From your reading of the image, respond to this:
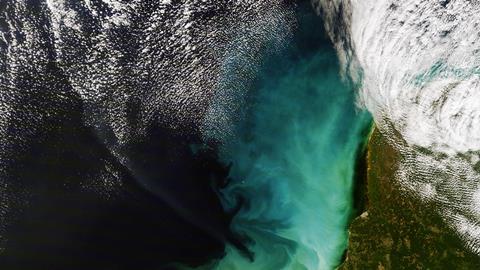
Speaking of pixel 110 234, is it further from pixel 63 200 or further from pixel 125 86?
pixel 125 86

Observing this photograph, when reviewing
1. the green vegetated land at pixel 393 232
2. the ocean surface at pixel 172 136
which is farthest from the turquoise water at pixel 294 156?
the green vegetated land at pixel 393 232

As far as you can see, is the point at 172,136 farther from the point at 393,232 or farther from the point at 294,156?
the point at 393,232

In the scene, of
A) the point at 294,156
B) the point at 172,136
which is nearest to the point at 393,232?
the point at 294,156

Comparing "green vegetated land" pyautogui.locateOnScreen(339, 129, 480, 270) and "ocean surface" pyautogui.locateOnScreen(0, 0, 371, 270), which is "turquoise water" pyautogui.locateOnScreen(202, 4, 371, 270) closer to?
"ocean surface" pyautogui.locateOnScreen(0, 0, 371, 270)

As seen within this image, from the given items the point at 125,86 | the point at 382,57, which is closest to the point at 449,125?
the point at 382,57

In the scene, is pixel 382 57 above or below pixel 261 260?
above

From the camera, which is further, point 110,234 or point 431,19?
point 110,234

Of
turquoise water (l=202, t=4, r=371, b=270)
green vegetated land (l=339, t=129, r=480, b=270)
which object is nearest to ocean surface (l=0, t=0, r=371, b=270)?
turquoise water (l=202, t=4, r=371, b=270)
